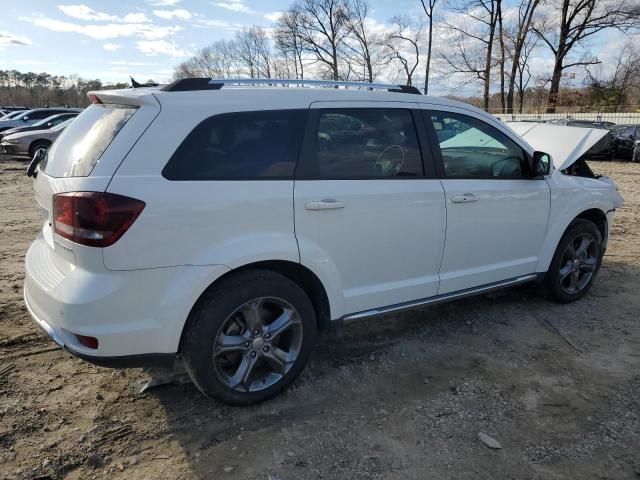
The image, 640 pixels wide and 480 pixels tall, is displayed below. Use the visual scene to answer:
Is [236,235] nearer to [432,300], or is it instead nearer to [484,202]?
[432,300]

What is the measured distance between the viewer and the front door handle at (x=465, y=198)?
140 inches

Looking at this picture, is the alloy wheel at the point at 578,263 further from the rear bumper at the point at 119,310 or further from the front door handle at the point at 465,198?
the rear bumper at the point at 119,310

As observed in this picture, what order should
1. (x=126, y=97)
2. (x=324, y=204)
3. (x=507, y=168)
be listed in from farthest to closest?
(x=507, y=168) < (x=324, y=204) < (x=126, y=97)

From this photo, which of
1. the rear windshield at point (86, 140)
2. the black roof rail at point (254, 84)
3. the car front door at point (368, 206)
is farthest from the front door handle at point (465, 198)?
the rear windshield at point (86, 140)

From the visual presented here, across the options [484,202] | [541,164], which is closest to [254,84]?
[484,202]

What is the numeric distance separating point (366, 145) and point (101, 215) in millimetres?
1700

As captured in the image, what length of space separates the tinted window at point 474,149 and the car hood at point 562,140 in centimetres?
60

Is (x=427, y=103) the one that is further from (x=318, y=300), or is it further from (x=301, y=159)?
(x=318, y=300)

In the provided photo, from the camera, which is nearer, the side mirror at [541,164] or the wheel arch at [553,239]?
the side mirror at [541,164]

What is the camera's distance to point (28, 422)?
112 inches

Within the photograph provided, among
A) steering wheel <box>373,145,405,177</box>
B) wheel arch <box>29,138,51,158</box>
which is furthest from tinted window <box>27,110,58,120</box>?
steering wheel <box>373,145,405,177</box>

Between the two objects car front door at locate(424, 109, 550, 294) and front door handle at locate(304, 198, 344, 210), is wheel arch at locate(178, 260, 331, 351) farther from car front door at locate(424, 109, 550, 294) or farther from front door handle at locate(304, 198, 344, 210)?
car front door at locate(424, 109, 550, 294)

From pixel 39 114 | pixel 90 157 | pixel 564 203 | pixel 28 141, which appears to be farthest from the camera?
pixel 39 114

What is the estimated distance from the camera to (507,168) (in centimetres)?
402
